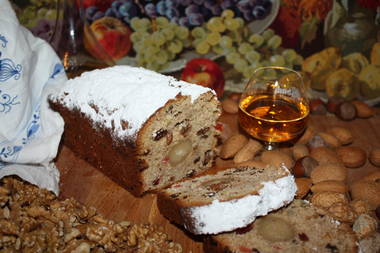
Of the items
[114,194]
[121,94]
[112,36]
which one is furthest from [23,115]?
[112,36]

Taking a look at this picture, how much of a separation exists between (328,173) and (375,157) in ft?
1.93

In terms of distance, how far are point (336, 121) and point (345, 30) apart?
90cm

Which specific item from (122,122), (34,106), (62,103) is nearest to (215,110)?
(122,122)

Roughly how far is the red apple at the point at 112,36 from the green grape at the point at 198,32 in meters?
0.64

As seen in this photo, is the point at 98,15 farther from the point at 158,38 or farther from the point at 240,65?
the point at 240,65

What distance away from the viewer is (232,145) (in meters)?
3.36

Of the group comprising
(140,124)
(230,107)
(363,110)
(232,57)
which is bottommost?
(363,110)

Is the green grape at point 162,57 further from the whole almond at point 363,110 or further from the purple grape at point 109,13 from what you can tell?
the whole almond at point 363,110

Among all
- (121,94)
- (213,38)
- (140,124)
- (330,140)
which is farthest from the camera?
(213,38)

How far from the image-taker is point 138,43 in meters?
4.44

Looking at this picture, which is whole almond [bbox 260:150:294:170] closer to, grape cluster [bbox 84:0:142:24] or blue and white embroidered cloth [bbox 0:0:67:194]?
blue and white embroidered cloth [bbox 0:0:67:194]

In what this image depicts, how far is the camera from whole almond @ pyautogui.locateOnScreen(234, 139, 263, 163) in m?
3.27

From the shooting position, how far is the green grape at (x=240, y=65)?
4.47m

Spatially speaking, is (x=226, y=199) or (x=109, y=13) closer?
(x=226, y=199)
